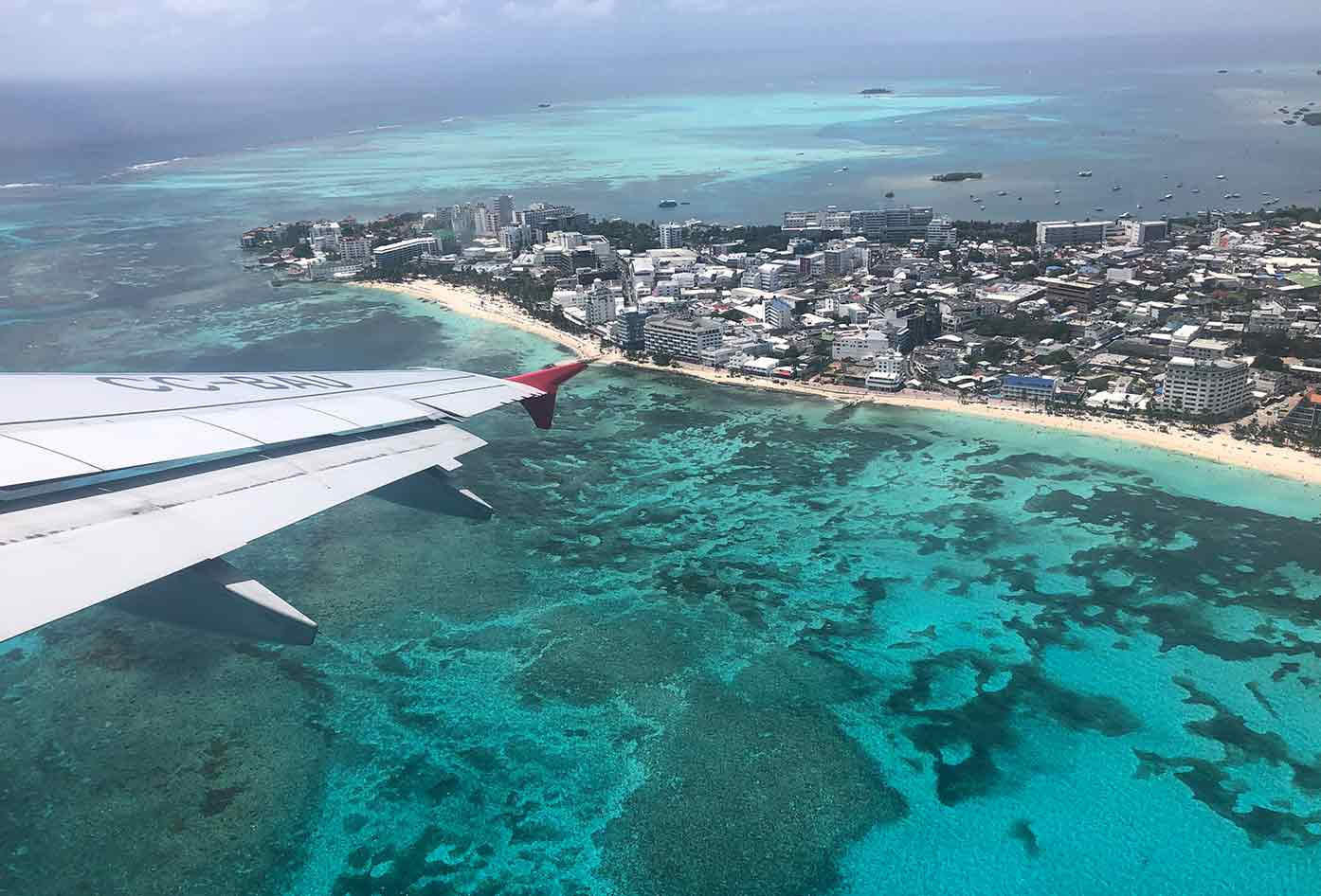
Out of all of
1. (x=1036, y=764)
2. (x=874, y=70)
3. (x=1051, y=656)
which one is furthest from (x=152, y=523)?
(x=874, y=70)

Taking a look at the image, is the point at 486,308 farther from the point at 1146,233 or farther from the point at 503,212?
the point at 1146,233

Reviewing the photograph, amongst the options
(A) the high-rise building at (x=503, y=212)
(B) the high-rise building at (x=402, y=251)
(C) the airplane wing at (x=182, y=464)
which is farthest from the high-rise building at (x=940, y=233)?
(C) the airplane wing at (x=182, y=464)

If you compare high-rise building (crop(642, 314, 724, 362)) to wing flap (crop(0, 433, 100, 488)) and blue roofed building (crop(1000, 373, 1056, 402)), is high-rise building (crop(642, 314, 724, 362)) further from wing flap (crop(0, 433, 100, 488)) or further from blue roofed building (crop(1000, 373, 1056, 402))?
wing flap (crop(0, 433, 100, 488))

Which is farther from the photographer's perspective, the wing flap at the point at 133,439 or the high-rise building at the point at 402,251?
the high-rise building at the point at 402,251

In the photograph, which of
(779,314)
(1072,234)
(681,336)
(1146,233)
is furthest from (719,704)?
(1146,233)

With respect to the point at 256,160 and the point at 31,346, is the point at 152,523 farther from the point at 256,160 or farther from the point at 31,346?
the point at 256,160

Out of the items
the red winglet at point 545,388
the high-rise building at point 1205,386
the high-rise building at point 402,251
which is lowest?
the high-rise building at point 1205,386

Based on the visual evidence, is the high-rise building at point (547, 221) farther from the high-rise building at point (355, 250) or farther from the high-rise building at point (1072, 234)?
the high-rise building at point (1072, 234)
